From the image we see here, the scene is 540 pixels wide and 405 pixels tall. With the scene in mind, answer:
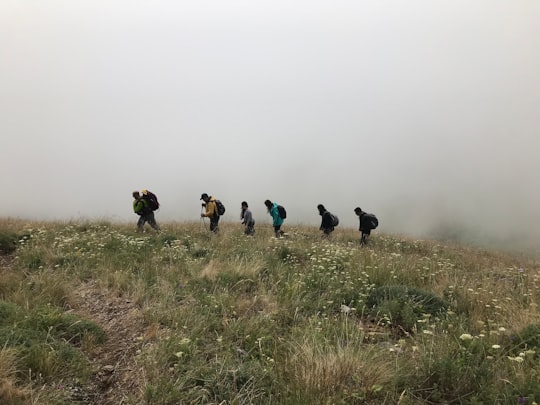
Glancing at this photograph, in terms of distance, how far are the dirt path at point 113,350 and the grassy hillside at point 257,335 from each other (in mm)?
21

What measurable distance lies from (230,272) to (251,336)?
118 inches

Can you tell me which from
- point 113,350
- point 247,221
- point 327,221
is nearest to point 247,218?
point 247,221

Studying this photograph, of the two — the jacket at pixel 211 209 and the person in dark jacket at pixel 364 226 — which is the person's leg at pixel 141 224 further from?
the person in dark jacket at pixel 364 226

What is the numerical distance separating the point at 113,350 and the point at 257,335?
69.4 inches

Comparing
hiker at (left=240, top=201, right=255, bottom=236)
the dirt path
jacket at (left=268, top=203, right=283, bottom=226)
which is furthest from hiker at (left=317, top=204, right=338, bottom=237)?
the dirt path

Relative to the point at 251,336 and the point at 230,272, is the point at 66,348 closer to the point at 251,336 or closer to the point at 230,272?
the point at 251,336

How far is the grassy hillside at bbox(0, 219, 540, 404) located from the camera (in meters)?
4.02

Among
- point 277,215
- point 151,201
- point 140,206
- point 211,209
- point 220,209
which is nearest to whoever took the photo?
point 140,206

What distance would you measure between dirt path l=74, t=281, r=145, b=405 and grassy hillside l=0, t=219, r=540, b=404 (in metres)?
0.02

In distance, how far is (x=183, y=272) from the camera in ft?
28.6

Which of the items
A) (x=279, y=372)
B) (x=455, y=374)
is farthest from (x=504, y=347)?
(x=279, y=372)

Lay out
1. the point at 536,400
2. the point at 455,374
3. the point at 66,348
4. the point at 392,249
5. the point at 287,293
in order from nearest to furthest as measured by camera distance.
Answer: the point at 536,400
the point at 455,374
the point at 66,348
the point at 287,293
the point at 392,249

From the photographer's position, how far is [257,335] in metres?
5.45

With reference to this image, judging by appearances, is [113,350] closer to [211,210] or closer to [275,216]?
[211,210]
